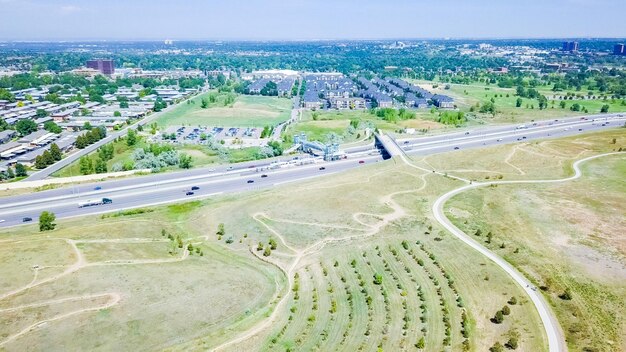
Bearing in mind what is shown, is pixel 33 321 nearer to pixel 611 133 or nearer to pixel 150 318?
pixel 150 318

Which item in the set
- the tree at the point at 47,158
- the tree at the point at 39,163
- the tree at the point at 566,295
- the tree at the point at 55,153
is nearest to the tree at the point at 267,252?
the tree at the point at 566,295

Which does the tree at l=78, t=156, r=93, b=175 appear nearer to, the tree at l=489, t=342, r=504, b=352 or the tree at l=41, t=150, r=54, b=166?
the tree at l=41, t=150, r=54, b=166

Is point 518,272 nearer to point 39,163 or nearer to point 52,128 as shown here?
point 39,163

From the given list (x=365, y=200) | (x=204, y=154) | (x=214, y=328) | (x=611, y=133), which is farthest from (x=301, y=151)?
(x=611, y=133)

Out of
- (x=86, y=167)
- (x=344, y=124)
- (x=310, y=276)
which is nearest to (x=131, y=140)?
(x=86, y=167)

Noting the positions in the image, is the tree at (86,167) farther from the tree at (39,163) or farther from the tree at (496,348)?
the tree at (496,348)

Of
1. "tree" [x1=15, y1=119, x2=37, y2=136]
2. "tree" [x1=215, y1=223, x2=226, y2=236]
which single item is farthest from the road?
"tree" [x1=215, y1=223, x2=226, y2=236]

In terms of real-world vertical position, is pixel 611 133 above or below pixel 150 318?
above

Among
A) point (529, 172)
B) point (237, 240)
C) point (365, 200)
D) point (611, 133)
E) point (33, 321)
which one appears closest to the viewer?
point (33, 321)
